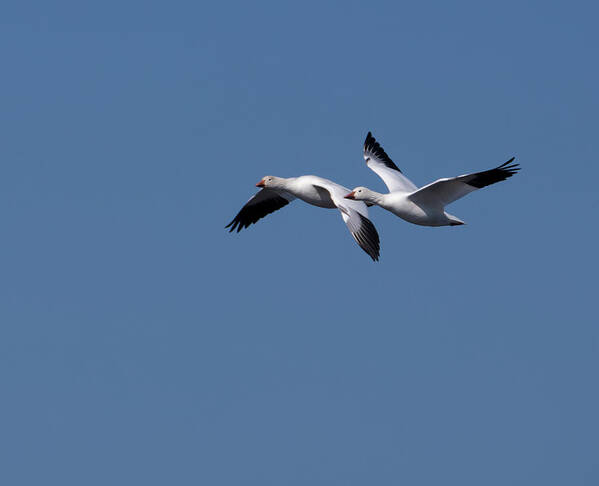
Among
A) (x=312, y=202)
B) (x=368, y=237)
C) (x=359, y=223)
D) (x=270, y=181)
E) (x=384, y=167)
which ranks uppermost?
(x=270, y=181)

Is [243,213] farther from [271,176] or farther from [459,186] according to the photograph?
[459,186]

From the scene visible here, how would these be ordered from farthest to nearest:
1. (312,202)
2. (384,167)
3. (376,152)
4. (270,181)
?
(376,152)
(384,167)
(270,181)
(312,202)

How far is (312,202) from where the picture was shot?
96.6ft

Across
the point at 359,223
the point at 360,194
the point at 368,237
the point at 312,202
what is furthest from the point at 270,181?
the point at 368,237

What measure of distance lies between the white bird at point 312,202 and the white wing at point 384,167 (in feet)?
6.17

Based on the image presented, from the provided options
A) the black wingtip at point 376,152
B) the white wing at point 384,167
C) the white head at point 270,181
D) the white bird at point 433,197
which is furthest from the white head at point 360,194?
the black wingtip at point 376,152

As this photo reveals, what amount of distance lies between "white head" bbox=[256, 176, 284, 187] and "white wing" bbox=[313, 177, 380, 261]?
9.61 feet

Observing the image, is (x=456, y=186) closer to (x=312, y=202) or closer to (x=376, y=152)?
(x=312, y=202)

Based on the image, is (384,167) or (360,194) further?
(384,167)

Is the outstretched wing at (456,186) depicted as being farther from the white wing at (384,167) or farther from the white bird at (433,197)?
the white wing at (384,167)

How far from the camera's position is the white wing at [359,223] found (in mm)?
26406

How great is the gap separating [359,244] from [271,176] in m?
5.44

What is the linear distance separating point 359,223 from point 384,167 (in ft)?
18.2

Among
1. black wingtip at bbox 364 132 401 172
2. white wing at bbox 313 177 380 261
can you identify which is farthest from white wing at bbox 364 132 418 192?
white wing at bbox 313 177 380 261
